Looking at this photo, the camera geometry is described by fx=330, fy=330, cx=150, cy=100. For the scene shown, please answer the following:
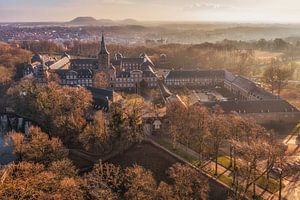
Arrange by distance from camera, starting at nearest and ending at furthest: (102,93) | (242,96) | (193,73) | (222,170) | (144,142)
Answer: (222,170) < (144,142) < (102,93) < (242,96) < (193,73)

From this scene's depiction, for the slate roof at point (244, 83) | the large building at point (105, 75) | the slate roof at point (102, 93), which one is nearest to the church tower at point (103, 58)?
the large building at point (105, 75)

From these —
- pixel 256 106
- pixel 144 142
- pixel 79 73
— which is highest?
pixel 79 73

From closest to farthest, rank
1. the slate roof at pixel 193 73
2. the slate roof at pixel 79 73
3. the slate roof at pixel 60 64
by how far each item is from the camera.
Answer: the slate roof at pixel 79 73 → the slate roof at pixel 193 73 → the slate roof at pixel 60 64

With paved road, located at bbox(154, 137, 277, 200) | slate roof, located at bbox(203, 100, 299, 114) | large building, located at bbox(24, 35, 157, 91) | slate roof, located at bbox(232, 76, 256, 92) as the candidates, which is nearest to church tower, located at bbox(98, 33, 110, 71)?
large building, located at bbox(24, 35, 157, 91)

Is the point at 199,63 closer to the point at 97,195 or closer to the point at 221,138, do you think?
the point at 221,138

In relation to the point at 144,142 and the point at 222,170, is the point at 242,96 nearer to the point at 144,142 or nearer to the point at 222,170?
the point at 144,142

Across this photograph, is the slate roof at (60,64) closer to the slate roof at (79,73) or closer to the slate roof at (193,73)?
the slate roof at (79,73)

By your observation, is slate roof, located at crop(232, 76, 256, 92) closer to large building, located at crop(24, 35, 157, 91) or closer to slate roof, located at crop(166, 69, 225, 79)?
slate roof, located at crop(166, 69, 225, 79)

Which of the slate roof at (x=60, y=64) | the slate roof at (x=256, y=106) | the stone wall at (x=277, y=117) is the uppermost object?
the slate roof at (x=60, y=64)

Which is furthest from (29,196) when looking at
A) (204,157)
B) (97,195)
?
(204,157)

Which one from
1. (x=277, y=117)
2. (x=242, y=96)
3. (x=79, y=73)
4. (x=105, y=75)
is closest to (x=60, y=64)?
(x=79, y=73)
